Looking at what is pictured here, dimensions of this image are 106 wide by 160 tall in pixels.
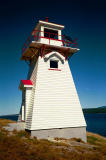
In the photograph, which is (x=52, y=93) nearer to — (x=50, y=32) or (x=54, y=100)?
(x=54, y=100)

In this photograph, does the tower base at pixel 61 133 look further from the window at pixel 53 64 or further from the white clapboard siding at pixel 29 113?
the window at pixel 53 64

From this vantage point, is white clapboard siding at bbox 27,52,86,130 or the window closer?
white clapboard siding at bbox 27,52,86,130

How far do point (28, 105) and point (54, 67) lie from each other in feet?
17.4

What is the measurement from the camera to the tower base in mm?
13663

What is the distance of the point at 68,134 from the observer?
1489cm

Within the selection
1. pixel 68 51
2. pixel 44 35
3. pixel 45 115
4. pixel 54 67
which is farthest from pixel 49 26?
pixel 45 115

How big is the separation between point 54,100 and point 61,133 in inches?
133

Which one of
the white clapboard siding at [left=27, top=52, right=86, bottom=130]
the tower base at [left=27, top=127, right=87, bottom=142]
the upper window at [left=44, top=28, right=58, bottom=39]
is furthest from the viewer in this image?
the upper window at [left=44, top=28, right=58, bottom=39]

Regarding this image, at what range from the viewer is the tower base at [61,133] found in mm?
13663

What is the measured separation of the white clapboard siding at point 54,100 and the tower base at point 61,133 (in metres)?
0.37

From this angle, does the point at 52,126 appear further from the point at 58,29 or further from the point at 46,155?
the point at 58,29

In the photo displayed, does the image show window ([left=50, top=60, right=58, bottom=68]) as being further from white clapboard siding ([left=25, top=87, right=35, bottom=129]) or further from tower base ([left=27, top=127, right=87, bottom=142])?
tower base ([left=27, top=127, right=87, bottom=142])

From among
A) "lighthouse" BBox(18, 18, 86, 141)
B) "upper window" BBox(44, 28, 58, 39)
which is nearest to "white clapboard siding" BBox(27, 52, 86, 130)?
"lighthouse" BBox(18, 18, 86, 141)

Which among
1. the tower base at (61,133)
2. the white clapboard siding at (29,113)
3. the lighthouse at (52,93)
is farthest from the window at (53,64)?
the tower base at (61,133)
